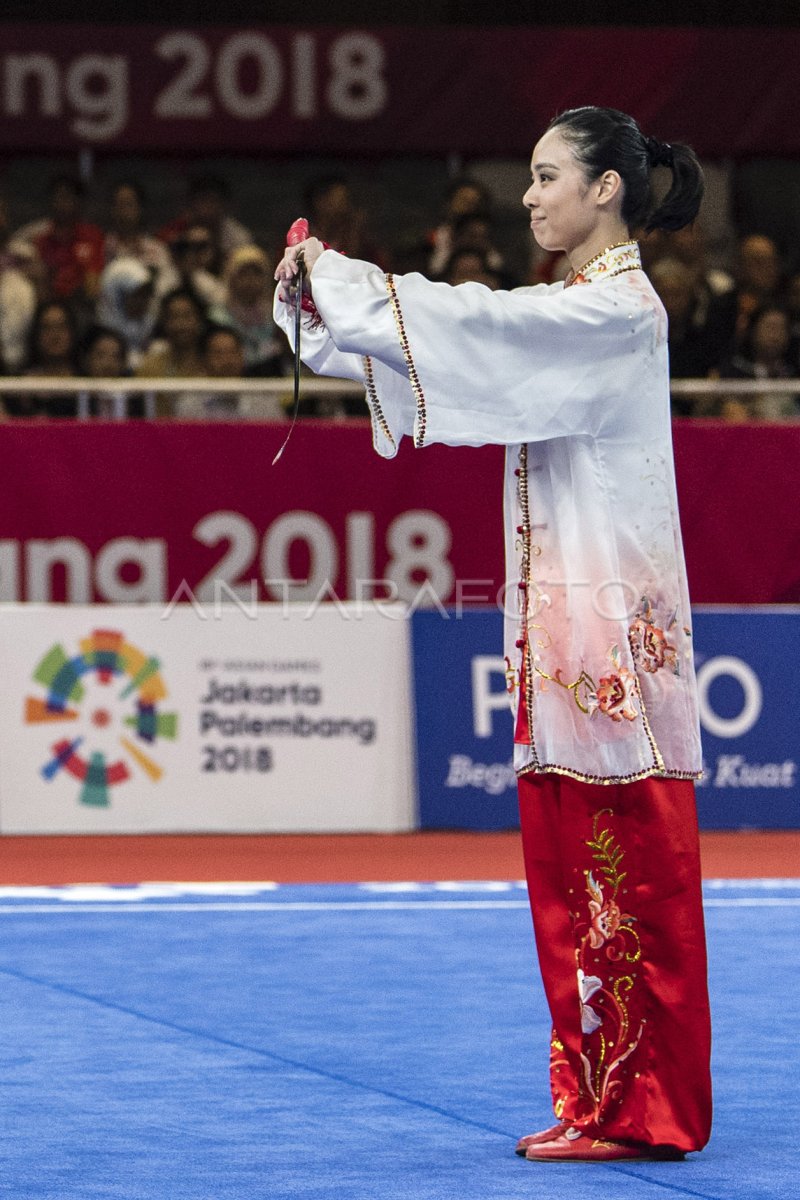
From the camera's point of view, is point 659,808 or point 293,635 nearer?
point 659,808

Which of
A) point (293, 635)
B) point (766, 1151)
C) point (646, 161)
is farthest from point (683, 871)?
point (293, 635)

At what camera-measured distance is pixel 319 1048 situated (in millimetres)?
4797

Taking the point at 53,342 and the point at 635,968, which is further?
the point at 53,342

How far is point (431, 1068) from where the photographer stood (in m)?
4.57

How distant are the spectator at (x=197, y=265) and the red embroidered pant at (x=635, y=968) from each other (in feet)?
24.8

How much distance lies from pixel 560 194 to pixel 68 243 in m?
8.08

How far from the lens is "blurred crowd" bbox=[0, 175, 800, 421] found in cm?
1026

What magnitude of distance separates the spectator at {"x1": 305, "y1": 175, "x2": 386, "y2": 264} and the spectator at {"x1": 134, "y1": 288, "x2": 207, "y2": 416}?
47.5 inches

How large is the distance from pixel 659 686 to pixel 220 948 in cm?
282

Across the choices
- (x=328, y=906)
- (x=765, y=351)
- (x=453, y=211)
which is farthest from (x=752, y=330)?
(x=328, y=906)

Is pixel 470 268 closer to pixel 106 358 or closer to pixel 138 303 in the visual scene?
pixel 138 303

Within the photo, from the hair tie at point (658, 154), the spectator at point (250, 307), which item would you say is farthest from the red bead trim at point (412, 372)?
the spectator at point (250, 307)

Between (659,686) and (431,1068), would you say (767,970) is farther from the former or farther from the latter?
(659,686)

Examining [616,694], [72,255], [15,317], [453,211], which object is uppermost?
[453,211]
